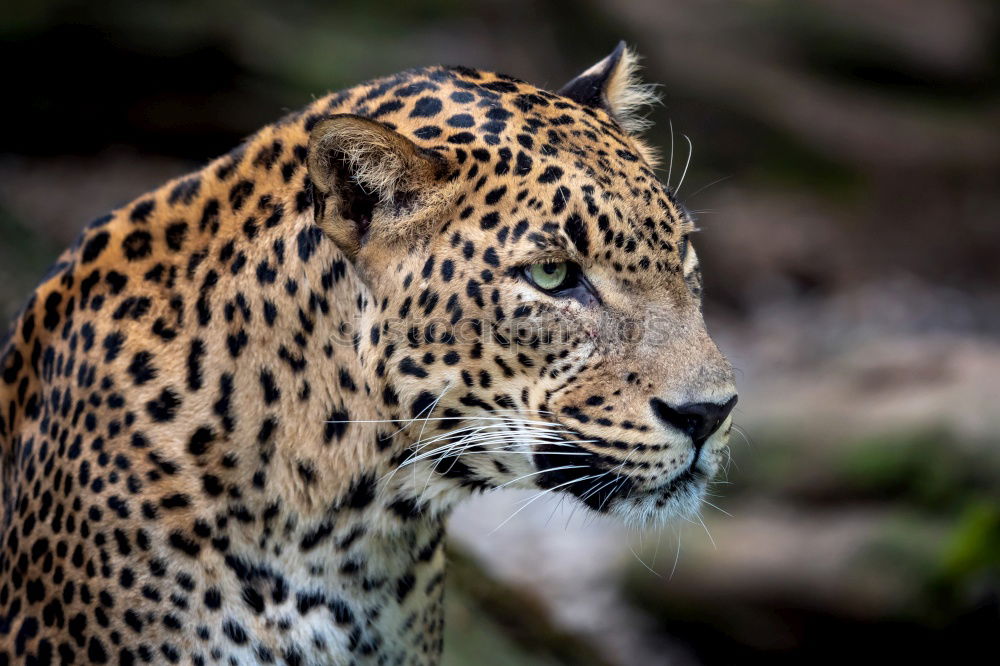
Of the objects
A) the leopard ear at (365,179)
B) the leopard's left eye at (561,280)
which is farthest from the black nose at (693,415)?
the leopard ear at (365,179)

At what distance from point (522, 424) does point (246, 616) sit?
1.46 metres

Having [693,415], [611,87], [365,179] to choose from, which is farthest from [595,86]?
[693,415]

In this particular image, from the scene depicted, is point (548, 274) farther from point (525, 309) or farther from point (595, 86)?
point (595, 86)

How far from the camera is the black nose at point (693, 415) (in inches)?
175

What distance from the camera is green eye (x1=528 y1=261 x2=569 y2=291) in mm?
4465

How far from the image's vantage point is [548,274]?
4.48 meters

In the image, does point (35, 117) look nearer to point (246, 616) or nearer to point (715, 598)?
point (715, 598)

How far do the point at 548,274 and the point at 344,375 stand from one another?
3.02 ft

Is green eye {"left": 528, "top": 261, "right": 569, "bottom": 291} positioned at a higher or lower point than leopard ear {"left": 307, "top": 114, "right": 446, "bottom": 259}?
lower

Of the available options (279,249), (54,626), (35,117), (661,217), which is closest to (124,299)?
(279,249)

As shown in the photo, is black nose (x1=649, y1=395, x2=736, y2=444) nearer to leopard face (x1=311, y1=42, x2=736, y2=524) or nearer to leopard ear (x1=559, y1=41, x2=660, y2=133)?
leopard face (x1=311, y1=42, x2=736, y2=524)

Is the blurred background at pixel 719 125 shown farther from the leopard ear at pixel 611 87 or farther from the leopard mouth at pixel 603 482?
the leopard mouth at pixel 603 482

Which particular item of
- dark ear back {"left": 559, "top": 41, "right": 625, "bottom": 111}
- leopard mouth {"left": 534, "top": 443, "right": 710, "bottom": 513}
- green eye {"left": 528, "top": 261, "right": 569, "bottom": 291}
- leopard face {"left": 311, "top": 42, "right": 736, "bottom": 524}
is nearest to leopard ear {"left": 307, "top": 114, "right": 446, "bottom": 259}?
leopard face {"left": 311, "top": 42, "right": 736, "bottom": 524}

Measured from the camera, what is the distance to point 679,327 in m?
4.61
